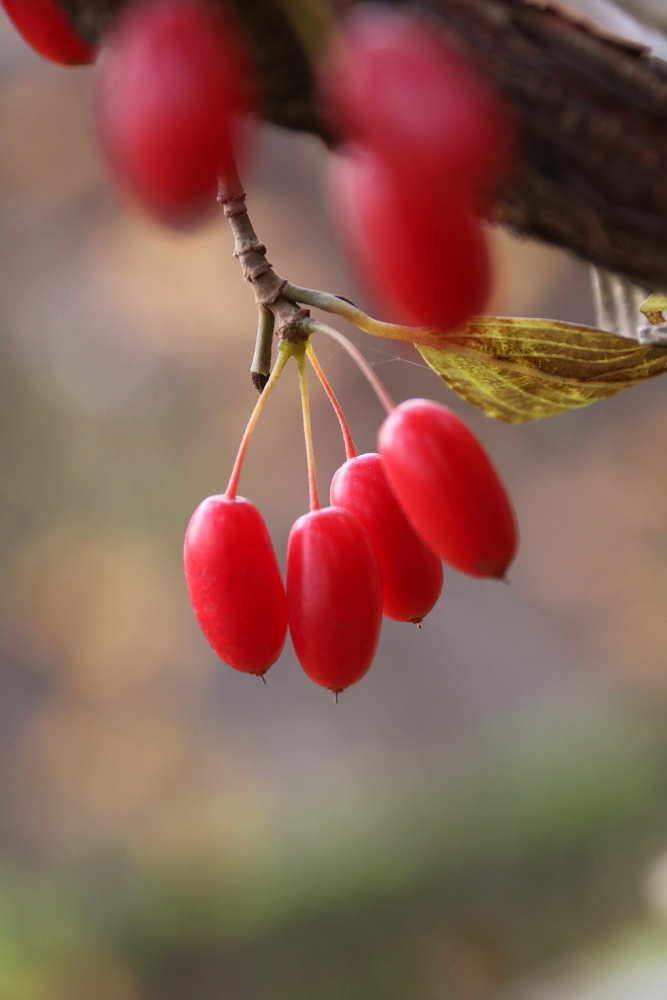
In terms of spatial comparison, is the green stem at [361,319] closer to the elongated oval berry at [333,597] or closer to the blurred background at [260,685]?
the elongated oval berry at [333,597]

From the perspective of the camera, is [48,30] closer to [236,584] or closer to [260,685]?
[236,584]

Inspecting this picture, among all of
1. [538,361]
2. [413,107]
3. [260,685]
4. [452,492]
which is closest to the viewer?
[413,107]

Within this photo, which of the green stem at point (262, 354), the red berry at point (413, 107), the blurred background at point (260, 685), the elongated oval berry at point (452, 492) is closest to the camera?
the red berry at point (413, 107)

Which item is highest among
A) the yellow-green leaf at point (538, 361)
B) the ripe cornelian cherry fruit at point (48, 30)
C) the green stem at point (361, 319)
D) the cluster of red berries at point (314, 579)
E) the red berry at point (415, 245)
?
the ripe cornelian cherry fruit at point (48, 30)

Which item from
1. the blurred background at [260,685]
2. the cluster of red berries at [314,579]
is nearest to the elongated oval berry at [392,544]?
the cluster of red berries at [314,579]

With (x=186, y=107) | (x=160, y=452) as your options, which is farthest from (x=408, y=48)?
(x=160, y=452)

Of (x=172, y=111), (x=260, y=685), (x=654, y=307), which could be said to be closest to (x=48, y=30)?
(x=172, y=111)
